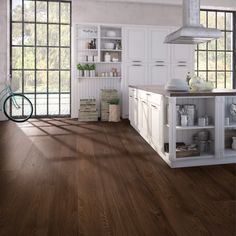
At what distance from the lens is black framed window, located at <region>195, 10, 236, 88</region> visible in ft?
24.5

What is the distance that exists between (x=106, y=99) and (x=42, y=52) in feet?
6.42

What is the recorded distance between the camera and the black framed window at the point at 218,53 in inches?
295

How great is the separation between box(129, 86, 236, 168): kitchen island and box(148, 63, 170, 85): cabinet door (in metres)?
3.24

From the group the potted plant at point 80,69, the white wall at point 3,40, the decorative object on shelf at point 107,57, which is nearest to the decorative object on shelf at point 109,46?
the decorative object on shelf at point 107,57

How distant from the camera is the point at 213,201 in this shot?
2.18m

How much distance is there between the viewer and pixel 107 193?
2330 mm

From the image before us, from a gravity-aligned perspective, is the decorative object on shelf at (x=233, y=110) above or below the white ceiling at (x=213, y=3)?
below

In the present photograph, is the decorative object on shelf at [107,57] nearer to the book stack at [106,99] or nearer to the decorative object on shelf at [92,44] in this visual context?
the decorative object on shelf at [92,44]

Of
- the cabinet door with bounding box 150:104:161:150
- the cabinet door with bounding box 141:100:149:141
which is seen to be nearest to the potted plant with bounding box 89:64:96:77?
the cabinet door with bounding box 141:100:149:141

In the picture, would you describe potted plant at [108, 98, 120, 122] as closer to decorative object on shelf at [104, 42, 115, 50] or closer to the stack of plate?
decorative object on shelf at [104, 42, 115, 50]

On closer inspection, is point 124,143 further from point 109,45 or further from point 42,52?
point 42,52

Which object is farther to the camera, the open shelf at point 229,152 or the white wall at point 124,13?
the white wall at point 124,13

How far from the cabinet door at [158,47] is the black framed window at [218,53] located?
3.77ft

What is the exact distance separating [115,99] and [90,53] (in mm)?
1301
